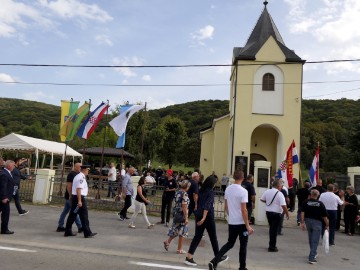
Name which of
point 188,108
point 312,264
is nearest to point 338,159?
point 312,264

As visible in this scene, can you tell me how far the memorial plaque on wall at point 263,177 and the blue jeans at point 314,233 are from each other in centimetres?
568

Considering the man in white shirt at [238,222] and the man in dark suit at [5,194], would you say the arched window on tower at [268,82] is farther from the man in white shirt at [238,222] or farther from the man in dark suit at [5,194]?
the man in dark suit at [5,194]

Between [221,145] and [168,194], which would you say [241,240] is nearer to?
[168,194]

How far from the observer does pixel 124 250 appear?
783cm

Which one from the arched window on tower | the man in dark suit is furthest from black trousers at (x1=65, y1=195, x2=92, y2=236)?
the arched window on tower

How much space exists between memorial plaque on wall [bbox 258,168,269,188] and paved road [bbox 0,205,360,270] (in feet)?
8.23

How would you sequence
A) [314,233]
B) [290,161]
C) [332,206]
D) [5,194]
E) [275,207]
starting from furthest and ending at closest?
[290,161] < [332,206] < [275,207] < [5,194] < [314,233]

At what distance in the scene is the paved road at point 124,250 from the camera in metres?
6.59

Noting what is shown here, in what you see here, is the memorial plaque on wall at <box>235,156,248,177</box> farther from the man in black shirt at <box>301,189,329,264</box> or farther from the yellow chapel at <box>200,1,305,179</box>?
the man in black shirt at <box>301,189,329,264</box>

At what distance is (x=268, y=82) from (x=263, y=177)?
39.7 ft

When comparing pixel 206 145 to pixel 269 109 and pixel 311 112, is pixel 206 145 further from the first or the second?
pixel 311 112

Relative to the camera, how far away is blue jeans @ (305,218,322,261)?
25.8ft

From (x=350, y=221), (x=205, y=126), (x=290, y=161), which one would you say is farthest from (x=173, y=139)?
(x=350, y=221)

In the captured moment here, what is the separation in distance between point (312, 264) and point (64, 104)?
14.0 metres
